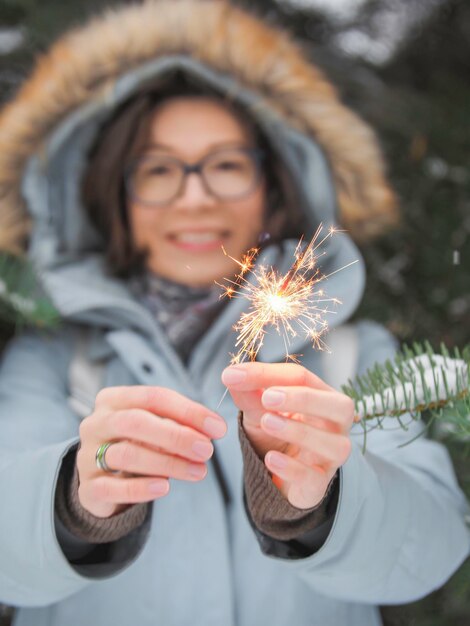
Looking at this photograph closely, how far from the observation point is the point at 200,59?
1.12 m

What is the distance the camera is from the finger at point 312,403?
481 mm

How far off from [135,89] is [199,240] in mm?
362

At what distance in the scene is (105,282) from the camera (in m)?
1.07

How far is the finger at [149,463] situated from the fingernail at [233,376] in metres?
0.11

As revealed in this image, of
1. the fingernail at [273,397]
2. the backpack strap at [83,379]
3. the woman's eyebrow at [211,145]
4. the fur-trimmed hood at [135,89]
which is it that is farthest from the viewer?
the fur-trimmed hood at [135,89]

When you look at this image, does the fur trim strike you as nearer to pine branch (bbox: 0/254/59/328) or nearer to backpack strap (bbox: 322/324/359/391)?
pine branch (bbox: 0/254/59/328)

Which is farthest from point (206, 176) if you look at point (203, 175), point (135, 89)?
point (135, 89)

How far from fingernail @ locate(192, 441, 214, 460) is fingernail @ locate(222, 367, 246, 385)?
0.07 m

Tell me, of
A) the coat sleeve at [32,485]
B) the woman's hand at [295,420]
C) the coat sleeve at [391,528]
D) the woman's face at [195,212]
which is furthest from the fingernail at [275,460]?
the woman's face at [195,212]

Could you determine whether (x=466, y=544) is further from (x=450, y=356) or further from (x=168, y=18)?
(x=168, y=18)

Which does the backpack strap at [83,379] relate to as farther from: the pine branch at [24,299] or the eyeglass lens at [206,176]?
the eyeglass lens at [206,176]

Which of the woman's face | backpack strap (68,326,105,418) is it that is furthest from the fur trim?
backpack strap (68,326,105,418)

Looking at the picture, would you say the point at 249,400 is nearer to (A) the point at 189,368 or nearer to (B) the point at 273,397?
(B) the point at 273,397

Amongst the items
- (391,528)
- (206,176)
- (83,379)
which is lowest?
(83,379)
